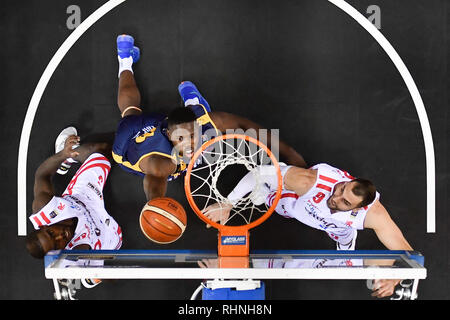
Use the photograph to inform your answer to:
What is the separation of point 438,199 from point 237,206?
1999 mm

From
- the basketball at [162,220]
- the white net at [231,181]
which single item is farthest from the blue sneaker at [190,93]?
the basketball at [162,220]

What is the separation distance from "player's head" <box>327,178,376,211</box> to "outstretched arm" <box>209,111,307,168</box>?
1.51ft

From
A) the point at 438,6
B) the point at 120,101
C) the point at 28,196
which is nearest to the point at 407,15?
the point at 438,6

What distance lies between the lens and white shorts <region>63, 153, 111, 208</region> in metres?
4.38

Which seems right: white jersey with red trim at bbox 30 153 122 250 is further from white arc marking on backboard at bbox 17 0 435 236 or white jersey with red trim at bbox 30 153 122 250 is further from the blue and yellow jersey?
white arc marking on backboard at bbox 17 0 435 236

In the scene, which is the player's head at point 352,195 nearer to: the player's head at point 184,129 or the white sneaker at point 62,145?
the player's head at point 184,129

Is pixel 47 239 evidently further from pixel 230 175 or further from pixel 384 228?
pixel 384 228

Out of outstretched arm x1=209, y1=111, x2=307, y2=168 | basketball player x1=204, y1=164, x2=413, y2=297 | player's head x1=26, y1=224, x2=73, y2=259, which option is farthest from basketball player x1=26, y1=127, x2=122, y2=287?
outstretched arm x1=209, y1=111, x2=307, y2=168

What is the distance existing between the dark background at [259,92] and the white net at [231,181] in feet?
0.88

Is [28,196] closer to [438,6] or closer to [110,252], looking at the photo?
[110,252]

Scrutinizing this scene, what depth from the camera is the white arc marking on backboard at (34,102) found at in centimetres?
469

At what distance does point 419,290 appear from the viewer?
466 cm

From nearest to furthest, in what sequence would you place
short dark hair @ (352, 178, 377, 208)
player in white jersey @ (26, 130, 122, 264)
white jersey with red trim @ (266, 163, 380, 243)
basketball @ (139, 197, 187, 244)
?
1. basketball @ (139, 197, 187, 244)
2. player in white jersey @ (26, 130, 122, 264)
3. short dark hair @ (352, 178, 377, 208)
4. white jersey with red trim @ (266, 163, 380, 243)

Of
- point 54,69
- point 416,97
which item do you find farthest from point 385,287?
point 54,69
